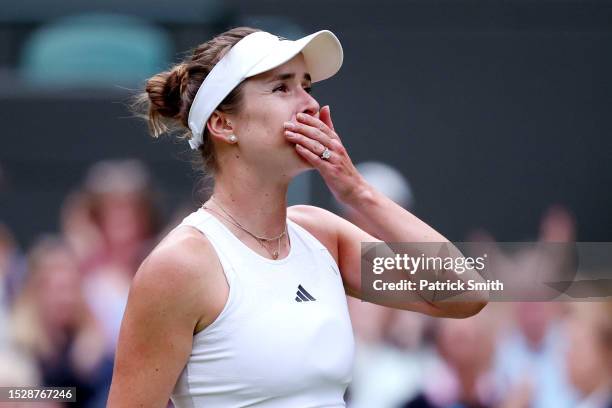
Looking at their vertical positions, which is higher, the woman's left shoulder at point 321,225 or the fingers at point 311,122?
the fingers at point 311,122

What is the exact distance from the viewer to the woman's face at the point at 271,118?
236 cm

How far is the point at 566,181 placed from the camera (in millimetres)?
4684

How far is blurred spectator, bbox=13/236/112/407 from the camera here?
4.04 meters

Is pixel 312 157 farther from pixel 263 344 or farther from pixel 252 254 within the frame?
pixel 263 344

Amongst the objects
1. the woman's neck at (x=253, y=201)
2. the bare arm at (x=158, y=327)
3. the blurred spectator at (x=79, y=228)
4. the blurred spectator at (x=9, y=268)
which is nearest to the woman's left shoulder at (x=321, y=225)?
the woman's neck at (x=253, y=201)

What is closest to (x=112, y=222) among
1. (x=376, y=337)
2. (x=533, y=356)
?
(x=376, y=337)

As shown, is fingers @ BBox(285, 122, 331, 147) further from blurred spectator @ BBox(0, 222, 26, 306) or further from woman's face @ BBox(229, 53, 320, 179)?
blurred spectator @ BBox(0, 222, 26, 306)

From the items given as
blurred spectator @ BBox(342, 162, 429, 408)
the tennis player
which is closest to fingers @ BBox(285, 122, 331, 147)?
the tennis player

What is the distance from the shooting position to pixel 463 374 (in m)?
4.16

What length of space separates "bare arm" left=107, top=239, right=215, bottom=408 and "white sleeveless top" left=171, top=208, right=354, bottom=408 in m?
0.05

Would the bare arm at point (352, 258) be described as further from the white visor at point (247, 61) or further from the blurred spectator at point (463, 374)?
the blurred spectator at point (463, 374)

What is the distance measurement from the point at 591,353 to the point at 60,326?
1.97 meters

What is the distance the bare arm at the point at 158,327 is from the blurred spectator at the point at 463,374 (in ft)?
6.84

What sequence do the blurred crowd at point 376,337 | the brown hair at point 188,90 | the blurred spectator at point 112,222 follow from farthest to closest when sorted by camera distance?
the blurred spectator at point 112,222
the blurred crowd at point 376,337
the brown hair at point 188,90
